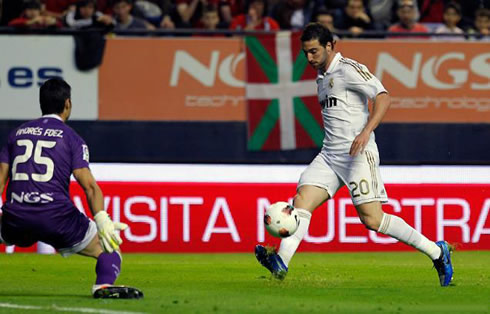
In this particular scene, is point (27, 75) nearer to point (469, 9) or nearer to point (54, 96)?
point (469, 9)

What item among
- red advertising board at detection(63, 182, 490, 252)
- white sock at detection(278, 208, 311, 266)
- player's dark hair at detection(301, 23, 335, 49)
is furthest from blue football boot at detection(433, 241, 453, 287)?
red advertising board at detection(63, 182, 490, 252)

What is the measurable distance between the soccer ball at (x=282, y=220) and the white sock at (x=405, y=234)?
75 centimetres

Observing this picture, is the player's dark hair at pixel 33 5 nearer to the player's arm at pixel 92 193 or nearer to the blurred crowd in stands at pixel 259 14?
the blurred crowd in stands at pixel 259 14

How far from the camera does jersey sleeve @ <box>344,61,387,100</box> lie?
10305 mm

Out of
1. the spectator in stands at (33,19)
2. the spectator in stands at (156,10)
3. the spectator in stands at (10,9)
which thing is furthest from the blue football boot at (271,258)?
the spectator in stands at (10,9)

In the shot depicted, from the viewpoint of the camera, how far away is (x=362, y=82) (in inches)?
407

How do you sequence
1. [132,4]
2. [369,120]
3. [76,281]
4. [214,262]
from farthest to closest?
1. [132,4]
2. [214,262]
3. [76,281]
4. [369,120]

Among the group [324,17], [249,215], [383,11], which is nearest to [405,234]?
[249,215]

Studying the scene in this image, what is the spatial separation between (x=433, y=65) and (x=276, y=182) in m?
2.99

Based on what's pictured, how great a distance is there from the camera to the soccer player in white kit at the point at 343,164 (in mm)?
10297

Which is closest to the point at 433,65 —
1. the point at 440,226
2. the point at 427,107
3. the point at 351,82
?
the point at 427,107

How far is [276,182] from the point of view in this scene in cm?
1541

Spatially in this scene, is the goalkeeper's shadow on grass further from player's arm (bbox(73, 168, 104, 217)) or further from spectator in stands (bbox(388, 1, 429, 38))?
spectator in stands (bbox(388, 1, 429, 38))

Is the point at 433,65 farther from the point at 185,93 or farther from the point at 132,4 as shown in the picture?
the point at 132,4
